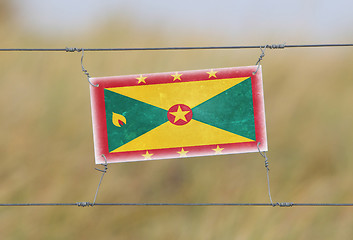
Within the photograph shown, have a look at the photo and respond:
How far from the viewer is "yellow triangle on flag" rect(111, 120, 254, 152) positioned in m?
10.2

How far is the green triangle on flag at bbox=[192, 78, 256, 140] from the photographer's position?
33.5 ft

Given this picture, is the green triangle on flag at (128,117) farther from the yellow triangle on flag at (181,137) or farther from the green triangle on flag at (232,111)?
the green triangle on flag at (232,111)

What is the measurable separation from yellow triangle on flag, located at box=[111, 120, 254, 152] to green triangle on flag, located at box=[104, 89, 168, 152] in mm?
86

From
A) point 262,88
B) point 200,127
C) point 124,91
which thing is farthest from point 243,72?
point 124,91

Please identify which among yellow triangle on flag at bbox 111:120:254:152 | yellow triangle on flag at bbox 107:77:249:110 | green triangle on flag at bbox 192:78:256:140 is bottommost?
yellow triangle on flag at bbox 111:120:254:152

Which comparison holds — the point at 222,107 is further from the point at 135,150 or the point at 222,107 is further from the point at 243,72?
the point at 135,150

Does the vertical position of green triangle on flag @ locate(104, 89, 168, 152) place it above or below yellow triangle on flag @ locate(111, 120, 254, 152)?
above

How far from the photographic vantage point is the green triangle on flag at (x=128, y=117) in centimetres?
1029

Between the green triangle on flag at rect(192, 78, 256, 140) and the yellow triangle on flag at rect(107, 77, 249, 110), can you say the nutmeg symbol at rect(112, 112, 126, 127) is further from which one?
the green triangle on flag at rect(192, 78, 256, 140)

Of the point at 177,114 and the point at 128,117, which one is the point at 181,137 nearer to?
the point at 177,114

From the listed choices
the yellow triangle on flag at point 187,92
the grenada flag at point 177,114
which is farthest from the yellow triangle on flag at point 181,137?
the yellow triangle on flag at point 187,92

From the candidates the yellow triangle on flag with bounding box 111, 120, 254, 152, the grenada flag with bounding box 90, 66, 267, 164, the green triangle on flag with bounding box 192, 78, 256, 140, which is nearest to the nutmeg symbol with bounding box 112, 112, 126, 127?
the grenada flag with bounding box 90, 66, 267, 164

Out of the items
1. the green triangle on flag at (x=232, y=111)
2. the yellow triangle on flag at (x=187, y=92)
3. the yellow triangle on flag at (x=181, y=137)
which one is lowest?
the yellow triangle on flag at (x=181, y=137)

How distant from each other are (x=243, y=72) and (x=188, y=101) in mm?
970
